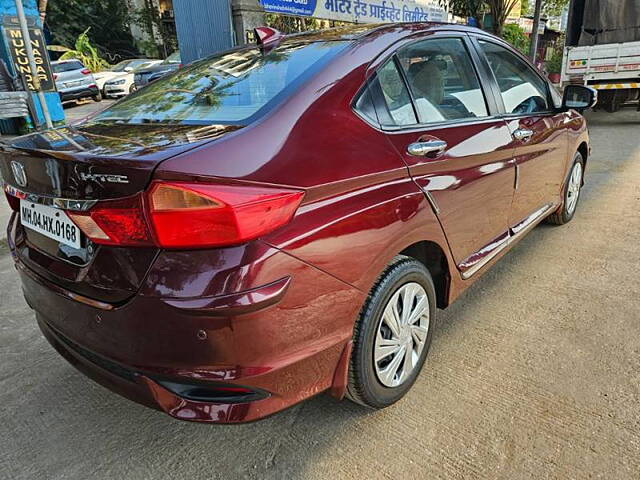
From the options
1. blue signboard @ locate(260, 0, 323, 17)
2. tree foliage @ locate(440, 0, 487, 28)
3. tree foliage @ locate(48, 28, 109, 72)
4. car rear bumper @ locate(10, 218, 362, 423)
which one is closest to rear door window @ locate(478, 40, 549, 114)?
car rear bumper @ locate(10, 218, 362, 423)

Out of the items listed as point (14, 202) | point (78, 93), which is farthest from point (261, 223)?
point (78, 93)

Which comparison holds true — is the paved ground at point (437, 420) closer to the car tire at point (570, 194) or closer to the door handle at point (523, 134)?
the door handle at point (523, 134)

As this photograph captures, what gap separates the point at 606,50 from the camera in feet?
30.2

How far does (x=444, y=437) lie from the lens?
199cm

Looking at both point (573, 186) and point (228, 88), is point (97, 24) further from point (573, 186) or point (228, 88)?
point (228, 88)

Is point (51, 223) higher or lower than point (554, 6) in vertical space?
lower

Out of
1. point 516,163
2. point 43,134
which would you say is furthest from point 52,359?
point 516,163

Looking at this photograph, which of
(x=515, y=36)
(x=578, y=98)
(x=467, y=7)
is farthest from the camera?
(x=515, y=36)

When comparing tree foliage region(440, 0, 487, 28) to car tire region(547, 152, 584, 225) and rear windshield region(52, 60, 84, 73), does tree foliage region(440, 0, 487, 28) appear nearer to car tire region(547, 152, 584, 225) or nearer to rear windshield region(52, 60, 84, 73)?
car tire region(547, 152, 584, 225)

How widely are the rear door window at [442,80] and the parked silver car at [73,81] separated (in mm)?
15815

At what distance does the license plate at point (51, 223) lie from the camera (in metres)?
1.68

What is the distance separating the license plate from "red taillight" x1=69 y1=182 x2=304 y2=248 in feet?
0.88

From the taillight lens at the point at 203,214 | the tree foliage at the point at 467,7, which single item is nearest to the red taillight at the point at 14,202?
the taillight lens at the point at 203,214

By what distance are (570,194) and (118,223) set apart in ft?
12.8
